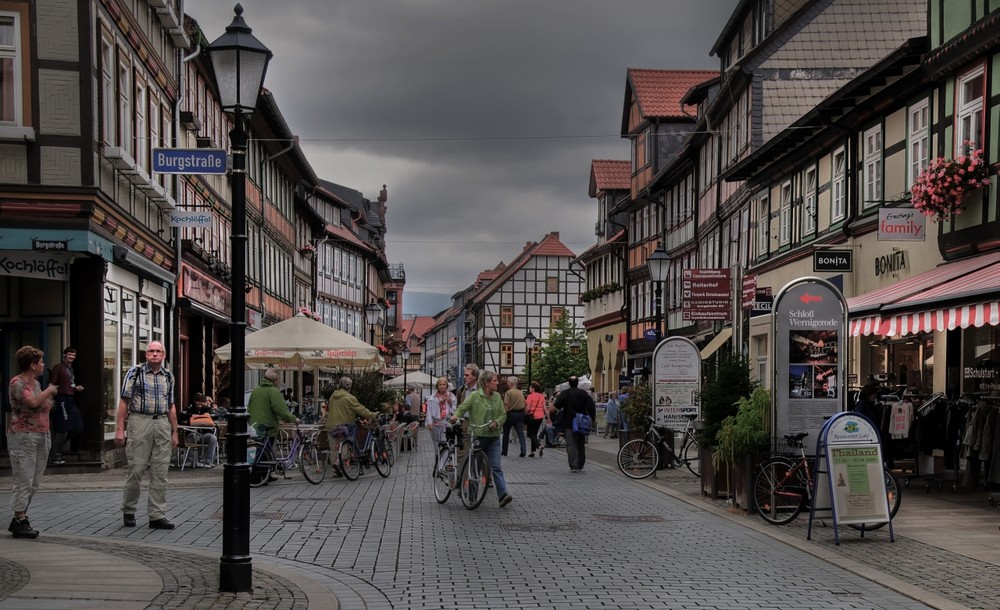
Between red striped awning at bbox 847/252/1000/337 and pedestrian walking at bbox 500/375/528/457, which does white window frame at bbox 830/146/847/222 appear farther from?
pedestrian walking at bbox 500/375/528/457

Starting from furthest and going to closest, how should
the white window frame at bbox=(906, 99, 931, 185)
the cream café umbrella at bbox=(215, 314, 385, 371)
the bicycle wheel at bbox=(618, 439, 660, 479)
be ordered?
the cream café umbrella at bbox=(215, 314, 385, 371)
the white window frame at bbox=(906, 99, 931, 185)
the bicycle wheel at bbox=(618, 439, 660, 479)

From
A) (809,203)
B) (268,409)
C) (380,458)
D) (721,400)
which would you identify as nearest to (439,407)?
(380,458)

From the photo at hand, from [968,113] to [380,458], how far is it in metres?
11.2

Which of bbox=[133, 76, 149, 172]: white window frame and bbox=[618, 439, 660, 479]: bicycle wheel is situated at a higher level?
bbox=[133, 76, 149, 172]: white window frame

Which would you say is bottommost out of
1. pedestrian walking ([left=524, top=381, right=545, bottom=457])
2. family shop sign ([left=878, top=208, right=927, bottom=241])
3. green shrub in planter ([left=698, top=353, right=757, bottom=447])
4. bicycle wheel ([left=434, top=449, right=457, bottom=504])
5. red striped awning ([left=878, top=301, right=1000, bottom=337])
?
pedestrian walking ([left=524, top=381, right=545, bottom=457])

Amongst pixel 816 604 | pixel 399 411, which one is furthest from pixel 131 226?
pixel 816 604

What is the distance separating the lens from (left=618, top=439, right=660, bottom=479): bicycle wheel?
2211 centimetres

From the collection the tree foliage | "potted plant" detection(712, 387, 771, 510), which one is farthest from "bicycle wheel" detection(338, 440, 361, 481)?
the tree foliage

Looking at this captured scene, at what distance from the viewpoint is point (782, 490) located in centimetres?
1421

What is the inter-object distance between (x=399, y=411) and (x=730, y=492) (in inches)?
747

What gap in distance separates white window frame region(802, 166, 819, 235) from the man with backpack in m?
8.22

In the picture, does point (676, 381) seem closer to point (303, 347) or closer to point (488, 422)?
point (303, 347)

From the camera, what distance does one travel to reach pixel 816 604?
8.80 m

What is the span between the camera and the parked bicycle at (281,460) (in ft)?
62.8
